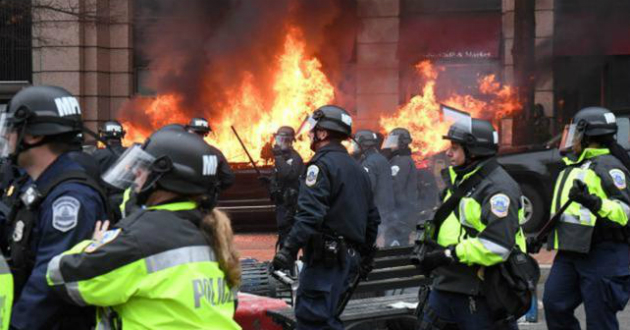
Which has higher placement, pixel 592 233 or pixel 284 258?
pixel 592 233

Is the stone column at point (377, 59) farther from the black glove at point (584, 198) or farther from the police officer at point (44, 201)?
the police officer at point (44, 201)

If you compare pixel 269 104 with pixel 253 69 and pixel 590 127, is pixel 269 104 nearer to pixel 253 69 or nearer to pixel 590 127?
pixel 253 69

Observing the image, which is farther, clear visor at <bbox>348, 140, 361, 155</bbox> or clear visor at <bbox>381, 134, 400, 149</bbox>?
clear visor at <bbox>348, 140, 361, 155</bbox>

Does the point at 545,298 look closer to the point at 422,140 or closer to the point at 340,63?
the point at 422,140

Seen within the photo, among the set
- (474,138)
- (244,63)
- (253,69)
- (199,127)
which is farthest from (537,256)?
(244,63)

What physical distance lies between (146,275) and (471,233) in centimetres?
259

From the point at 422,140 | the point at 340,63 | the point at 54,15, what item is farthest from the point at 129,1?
the point at 422,140

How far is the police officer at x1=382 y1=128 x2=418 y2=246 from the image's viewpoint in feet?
39.9

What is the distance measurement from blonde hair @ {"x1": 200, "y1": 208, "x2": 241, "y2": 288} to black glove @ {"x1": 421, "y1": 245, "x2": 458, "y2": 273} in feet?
6.87

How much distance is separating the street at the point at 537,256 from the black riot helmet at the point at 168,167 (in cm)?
578

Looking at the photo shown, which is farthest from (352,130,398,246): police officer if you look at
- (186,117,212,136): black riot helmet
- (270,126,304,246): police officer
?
(186,117,212,136): black riot helmet

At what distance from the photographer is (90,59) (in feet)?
64.0

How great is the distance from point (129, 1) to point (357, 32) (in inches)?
168

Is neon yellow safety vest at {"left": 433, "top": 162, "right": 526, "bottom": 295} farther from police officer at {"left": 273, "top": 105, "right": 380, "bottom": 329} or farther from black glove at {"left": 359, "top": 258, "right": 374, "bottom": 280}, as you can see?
black glove at {"left": 359, "top": 258, "right": 374, "bottom": 280}
